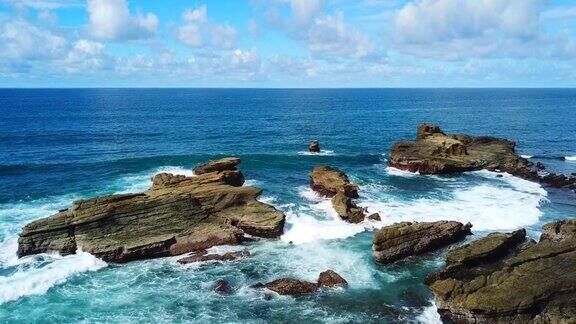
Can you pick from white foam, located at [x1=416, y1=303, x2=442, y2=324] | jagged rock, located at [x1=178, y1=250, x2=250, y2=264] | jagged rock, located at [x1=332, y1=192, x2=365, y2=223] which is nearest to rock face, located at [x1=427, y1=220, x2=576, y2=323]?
white foam, located at [x1=416, y1=303, x2=442, y2=324]

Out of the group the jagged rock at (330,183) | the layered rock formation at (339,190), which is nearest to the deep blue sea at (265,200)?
the layered rock formation at (339,190)

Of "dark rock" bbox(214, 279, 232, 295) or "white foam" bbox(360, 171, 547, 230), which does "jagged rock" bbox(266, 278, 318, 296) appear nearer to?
"dark rock" bbox(214, 279, 232, 295)

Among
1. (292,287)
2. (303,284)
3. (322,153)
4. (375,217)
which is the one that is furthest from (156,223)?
(322,153)

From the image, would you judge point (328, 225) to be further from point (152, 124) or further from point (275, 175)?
point (152, 124)

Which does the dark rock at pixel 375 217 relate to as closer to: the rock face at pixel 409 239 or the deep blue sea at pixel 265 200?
the deep blue sea at pixel 265 200

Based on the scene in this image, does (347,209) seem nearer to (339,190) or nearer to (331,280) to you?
(339,190)

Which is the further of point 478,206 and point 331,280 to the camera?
point 478,206

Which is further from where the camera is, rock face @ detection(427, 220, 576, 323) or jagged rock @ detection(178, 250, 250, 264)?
jagged rock @ detection(178, 250, 250, 264)
